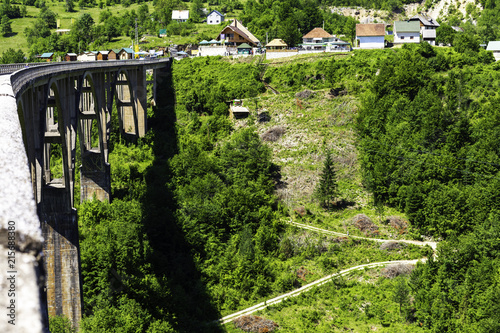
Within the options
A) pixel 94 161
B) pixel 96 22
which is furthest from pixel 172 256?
pixel 96 22

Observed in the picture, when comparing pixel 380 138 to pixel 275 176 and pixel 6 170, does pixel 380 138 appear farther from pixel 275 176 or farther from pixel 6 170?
pixel 6 170

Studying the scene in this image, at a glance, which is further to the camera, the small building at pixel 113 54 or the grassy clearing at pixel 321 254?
the small building at pixel 113 54

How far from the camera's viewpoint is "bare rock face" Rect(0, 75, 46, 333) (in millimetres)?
7672

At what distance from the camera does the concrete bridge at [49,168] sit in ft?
26.9

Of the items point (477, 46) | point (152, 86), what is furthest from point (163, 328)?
point (477, 46)

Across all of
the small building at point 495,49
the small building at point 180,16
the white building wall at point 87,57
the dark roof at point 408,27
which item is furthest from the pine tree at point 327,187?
the small building at point 180,16

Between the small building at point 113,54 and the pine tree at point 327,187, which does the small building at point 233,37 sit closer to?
the small building at point 113,54

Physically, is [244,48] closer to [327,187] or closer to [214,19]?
[327,187]

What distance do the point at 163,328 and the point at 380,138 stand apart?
37378 millimetres

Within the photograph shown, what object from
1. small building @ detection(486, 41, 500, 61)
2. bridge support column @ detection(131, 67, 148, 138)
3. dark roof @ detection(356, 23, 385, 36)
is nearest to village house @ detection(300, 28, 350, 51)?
dark roof @ detection(356, 23, 385, 36)

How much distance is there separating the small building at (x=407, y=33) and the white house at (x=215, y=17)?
6305 centimetres

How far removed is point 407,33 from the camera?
3679 inches

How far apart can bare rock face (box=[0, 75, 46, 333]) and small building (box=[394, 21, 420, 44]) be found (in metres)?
91.3

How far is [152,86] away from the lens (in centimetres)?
8475
